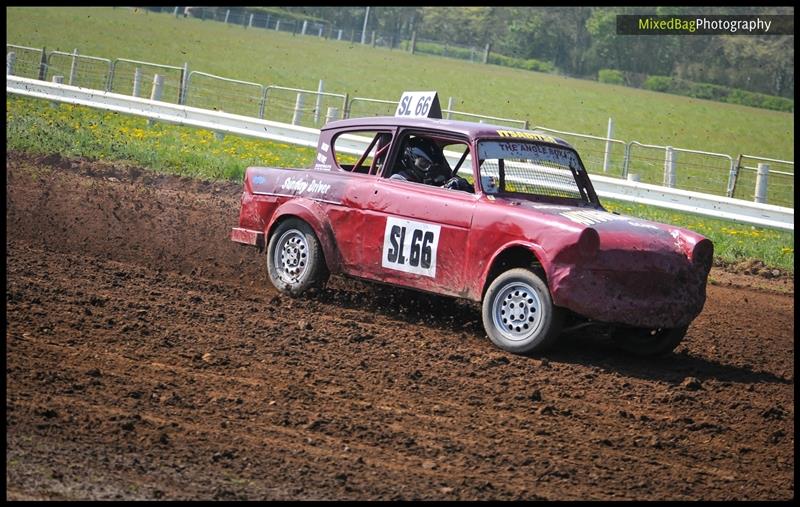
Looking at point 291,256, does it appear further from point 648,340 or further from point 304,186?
point 648,340

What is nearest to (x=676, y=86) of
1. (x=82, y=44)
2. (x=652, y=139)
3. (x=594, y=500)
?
(x=652, y=139)

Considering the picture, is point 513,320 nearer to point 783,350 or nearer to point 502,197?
point 502,197

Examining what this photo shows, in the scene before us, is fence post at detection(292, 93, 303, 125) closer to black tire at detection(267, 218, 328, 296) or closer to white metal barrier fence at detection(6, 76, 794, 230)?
white metal barrier fence at detection(6, 76, 794, 230)

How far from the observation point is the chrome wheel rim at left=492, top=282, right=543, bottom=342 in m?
7.50

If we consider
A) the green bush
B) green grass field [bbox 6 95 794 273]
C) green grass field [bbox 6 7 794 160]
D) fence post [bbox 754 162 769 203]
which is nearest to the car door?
green grass field [bbox 6 95 794 273]

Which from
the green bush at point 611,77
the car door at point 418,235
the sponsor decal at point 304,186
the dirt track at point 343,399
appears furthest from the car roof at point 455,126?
the green bush at point 611,77

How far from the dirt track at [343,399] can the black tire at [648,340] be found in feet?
0.36

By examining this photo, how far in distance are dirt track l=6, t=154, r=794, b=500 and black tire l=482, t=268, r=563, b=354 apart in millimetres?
215

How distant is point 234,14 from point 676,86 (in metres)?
34.6

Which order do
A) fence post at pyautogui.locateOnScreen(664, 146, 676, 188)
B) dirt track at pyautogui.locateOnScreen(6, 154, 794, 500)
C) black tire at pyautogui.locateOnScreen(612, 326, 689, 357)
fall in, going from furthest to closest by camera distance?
1. fence post at pyautogui.locateOnScreen(664, 146, 676, 188)
2. black tire at pyautogui.locateOnScreen(612, 326, 689, 357)
3. dirt track at pyautogui.locateOnScreen(6, 154, 794, 500)

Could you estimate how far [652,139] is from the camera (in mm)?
35250

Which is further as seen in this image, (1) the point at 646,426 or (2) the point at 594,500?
(1) the point at 646,426

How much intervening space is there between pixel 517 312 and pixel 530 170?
4.32 ft

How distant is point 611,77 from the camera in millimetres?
68250
